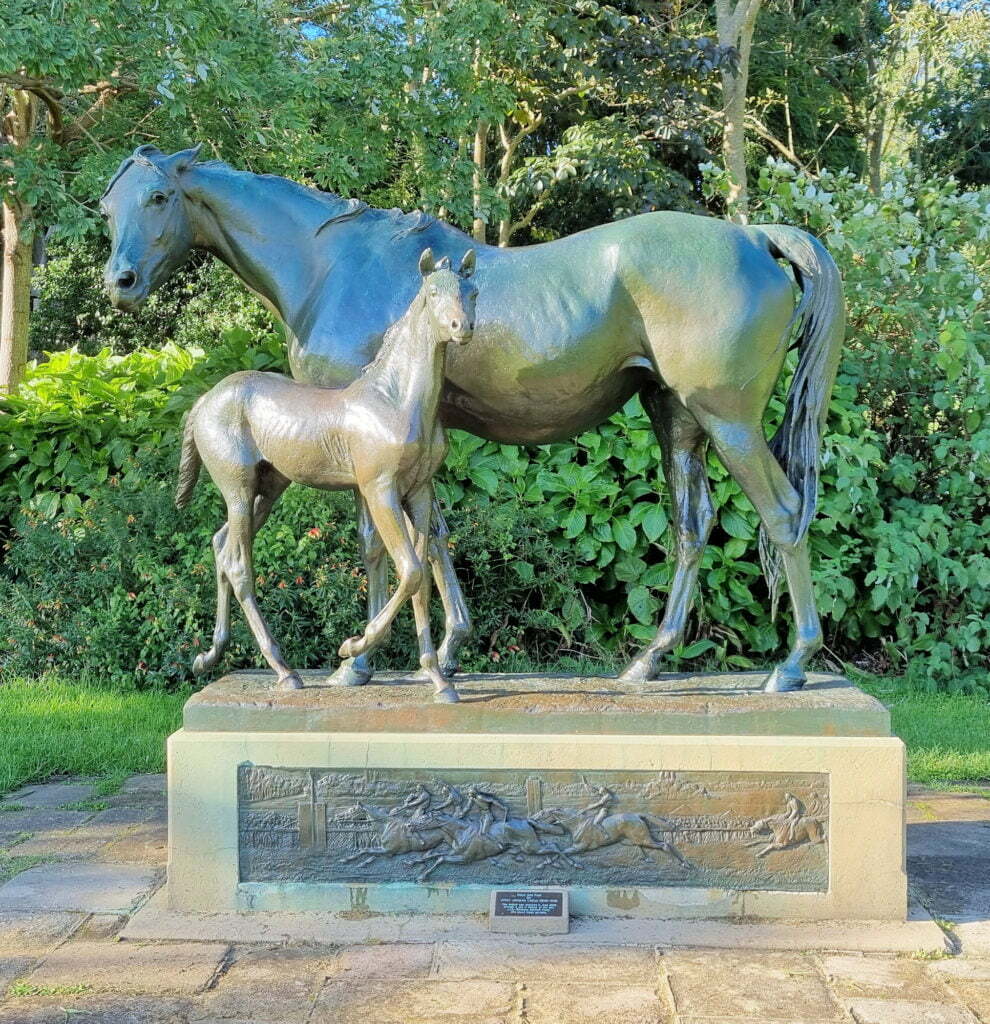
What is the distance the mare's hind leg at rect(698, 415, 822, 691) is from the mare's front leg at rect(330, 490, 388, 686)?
121 cm

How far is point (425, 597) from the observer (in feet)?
12.2

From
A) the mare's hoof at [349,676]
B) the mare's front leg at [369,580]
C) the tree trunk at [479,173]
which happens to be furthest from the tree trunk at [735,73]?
the mare's hoof at [349,676]

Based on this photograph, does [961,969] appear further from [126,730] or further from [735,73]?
[735,73]

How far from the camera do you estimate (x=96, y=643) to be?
7129 mm

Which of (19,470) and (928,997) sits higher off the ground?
(19,470)

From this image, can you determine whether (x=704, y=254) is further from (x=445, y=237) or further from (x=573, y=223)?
(x=573, y=223)

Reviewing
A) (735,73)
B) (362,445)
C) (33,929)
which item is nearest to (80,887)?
(33,929)

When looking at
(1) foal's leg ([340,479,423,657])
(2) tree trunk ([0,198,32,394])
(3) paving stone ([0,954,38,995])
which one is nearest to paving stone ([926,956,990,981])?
(1) foal's leg ([340,479,423,657])

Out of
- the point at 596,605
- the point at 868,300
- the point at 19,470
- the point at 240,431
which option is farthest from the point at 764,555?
the point at 19,470

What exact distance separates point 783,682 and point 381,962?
1.63 meters

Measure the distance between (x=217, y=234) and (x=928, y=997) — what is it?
334cm

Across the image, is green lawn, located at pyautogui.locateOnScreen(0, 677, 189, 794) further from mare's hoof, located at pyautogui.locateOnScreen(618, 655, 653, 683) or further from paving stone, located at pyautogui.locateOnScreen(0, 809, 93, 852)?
mare's hoof, located at pyautogui.locateOnScreen(618, 655, 653, 683)

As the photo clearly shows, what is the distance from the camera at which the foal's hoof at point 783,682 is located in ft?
12.8

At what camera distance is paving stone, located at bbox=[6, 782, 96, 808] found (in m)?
5.14
